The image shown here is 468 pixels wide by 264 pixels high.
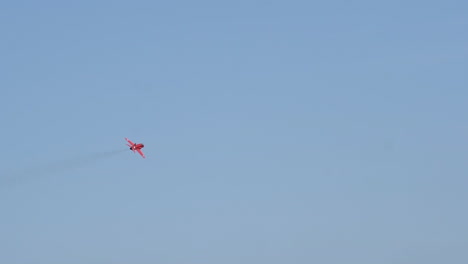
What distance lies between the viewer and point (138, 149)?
91.9m
